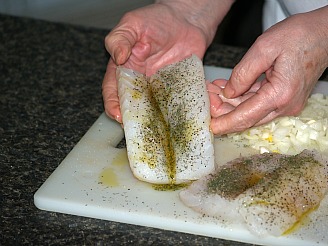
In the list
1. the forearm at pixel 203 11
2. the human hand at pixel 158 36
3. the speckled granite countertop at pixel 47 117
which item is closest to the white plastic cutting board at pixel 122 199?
the speckled granite countertop at pixel 47 117

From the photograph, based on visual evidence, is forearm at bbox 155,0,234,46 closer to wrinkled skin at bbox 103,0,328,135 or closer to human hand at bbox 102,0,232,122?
human hand at bbox 102,0,232,122

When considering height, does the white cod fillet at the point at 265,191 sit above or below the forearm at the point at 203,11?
below

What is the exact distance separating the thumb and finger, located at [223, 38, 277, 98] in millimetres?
285

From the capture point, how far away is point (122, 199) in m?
1.69

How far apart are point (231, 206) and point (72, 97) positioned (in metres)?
0.80

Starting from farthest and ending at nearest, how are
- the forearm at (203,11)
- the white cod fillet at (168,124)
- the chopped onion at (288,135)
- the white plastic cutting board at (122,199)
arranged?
1. the forearm at (203,11)
2. the chopped onion at (288,135)
3. the white cod fillet at (168,124)
4. the white plastic cutting board at (122,199)

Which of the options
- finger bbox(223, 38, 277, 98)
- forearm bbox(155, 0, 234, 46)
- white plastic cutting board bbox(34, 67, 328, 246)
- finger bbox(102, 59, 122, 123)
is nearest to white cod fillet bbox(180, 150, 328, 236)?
white plastic cutting board bbox(34, 67, 328, 246)

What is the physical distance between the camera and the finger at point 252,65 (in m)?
1.80

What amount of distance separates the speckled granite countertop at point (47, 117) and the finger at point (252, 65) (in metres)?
0.44

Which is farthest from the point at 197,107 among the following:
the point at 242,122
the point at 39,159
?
the point at 39,159

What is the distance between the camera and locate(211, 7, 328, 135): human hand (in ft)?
5.87

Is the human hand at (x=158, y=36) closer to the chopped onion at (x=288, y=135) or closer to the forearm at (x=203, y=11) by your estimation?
the forearm at (x=203, y=11)

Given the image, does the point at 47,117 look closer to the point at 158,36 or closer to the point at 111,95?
the point at 111,95

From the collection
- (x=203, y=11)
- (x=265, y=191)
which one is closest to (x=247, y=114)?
(x=265, y=191)
